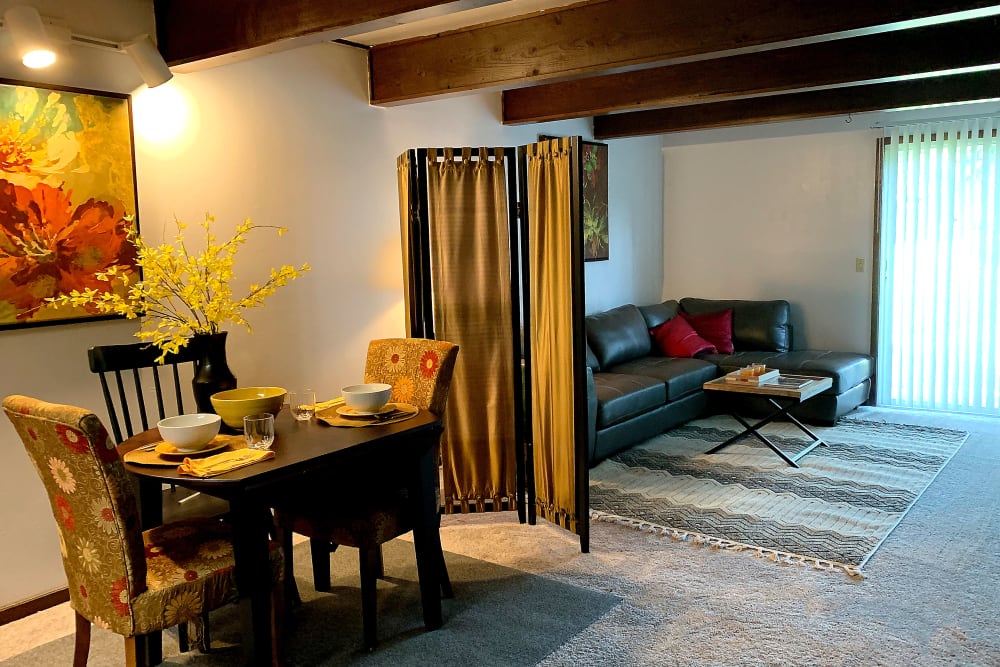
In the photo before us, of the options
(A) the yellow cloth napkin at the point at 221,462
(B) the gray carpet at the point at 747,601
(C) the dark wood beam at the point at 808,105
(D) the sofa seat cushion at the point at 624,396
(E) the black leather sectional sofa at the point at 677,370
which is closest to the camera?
(A) the yellow cloth napkin at the point at 221,462

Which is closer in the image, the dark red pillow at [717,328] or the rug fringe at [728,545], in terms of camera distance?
the rug fringe at [728,545]

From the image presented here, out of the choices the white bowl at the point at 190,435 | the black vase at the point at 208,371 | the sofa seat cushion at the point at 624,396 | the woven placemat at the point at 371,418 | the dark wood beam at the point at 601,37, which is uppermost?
the dark wood beam at the point at 601,37

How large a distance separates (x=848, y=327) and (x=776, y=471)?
91.9 inches

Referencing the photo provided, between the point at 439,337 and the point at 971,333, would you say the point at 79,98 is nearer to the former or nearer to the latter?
the point at 439,337

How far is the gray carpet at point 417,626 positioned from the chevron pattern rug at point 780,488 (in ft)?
2.86

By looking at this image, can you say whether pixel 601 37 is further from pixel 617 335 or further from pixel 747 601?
pixel 617 335

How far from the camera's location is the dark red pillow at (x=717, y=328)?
257 inches

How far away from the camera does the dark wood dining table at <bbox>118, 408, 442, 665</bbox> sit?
2.37 m

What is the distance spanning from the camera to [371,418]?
2.90m

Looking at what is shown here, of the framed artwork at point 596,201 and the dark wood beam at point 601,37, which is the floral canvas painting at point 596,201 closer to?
the framed artwork at point 596,201

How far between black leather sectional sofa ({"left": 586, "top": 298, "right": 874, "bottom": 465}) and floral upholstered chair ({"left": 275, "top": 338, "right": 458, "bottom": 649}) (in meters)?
1.58

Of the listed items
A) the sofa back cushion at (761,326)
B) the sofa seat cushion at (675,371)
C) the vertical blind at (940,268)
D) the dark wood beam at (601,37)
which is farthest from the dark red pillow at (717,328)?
the dark wood beam at (601,37)

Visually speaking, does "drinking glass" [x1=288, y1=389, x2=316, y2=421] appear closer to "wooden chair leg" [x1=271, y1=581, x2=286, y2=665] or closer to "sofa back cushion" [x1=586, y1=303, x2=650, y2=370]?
"wooden chair leg" [x1=271, y1=581, x2=286, y2=665]

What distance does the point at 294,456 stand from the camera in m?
2.50
